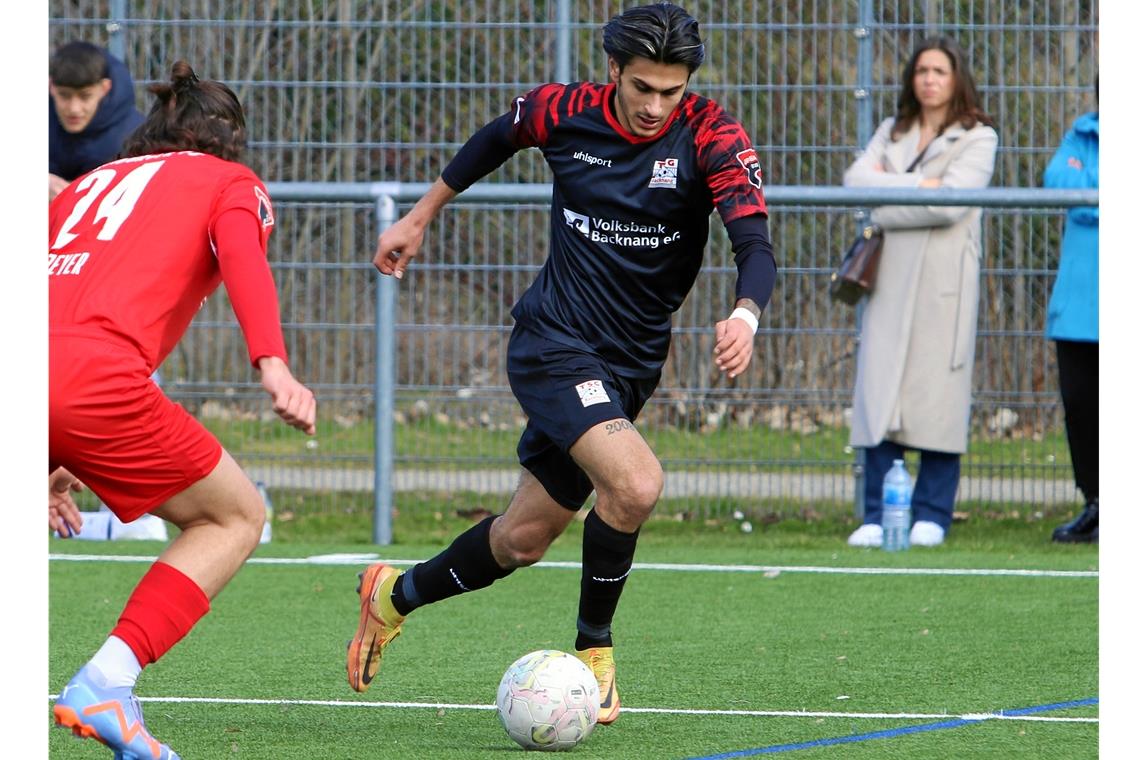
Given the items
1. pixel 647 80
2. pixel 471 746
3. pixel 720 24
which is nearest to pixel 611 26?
pixel 647 80

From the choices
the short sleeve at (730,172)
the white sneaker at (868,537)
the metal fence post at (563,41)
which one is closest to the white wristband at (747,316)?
the short sleeve at (730,172)

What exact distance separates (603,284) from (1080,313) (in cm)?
412

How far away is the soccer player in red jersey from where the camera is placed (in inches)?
166

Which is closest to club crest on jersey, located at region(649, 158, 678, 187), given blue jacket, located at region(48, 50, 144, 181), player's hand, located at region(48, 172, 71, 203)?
player's hand, located at region(48, 172, 71, 203)

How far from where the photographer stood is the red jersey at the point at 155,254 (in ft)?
14.1

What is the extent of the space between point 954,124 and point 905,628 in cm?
323

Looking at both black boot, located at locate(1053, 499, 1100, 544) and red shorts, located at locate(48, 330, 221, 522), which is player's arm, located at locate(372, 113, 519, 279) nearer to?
red shorts, located at locate(48, 330, 221, 522)

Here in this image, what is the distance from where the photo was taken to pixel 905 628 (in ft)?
22.7

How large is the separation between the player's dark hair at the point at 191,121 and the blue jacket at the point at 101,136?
14.4 ft

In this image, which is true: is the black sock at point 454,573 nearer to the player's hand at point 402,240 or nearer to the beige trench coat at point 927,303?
the player's hand at point 402,240

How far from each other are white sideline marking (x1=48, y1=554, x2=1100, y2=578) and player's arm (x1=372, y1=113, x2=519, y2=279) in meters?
2.78
